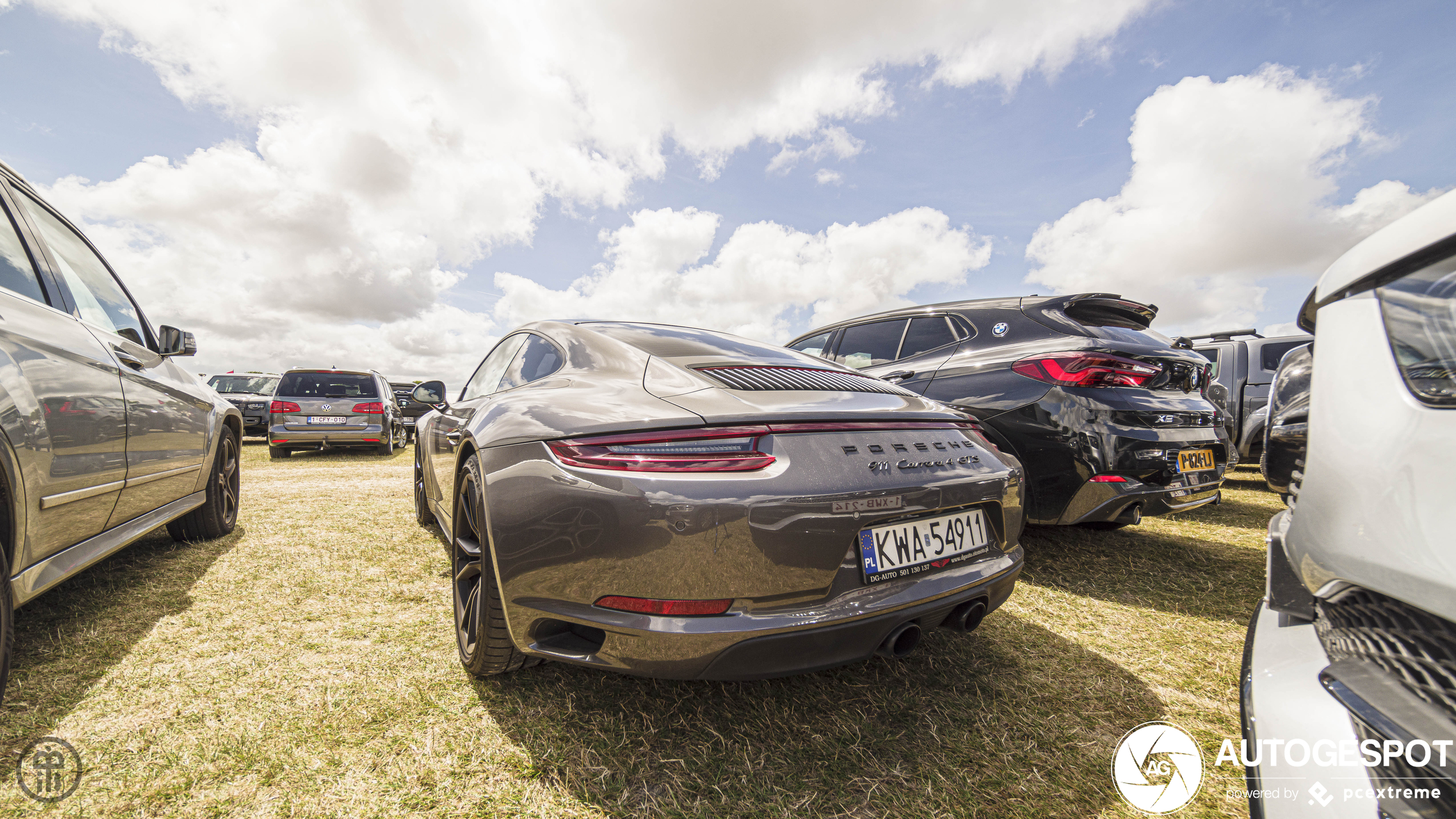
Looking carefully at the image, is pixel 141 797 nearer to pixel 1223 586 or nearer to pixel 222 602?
pixel 222 602

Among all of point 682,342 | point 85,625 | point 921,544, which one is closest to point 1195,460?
point 921,544

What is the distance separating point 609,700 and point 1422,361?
198cm

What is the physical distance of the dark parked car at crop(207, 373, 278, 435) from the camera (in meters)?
12.8

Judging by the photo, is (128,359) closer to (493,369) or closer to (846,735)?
(493,369)

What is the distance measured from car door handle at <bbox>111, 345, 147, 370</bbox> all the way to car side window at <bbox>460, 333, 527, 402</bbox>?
4.48ft

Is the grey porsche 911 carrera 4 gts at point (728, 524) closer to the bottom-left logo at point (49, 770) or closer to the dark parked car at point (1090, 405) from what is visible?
the bottom-left logo at point (49, 770)

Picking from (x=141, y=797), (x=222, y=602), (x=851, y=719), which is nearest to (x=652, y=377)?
(x=851, y=719)

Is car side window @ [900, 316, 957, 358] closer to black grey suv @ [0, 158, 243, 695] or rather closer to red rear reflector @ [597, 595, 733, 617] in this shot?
red rear reflector @ [597, 595, 733, 617]

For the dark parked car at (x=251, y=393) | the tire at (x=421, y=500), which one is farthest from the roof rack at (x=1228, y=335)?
the dark parked car at (x=251, y=393)

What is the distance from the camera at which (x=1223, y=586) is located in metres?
2.97

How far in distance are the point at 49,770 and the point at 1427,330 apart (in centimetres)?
298

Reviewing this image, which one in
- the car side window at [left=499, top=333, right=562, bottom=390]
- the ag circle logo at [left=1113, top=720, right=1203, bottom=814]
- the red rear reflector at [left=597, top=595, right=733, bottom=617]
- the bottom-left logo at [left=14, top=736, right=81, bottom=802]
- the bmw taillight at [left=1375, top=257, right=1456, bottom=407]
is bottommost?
the ag circle logo at [left=1113, top=720, right=1203, bottom=814]

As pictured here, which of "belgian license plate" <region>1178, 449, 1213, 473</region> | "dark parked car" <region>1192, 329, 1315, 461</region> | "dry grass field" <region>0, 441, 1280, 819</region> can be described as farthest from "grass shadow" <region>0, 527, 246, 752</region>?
"dark parked car" <region>1192, 329, 1315, 461</region>

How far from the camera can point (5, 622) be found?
5.12ft
